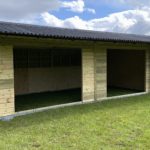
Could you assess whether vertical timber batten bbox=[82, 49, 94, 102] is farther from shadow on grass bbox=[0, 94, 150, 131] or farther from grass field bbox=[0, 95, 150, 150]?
grass field bbox=[0, 95, 150, 150]

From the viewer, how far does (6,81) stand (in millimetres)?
7590

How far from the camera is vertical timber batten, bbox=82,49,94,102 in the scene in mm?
9766

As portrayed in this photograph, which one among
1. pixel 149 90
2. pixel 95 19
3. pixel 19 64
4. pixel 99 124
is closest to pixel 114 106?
pixel 99 124

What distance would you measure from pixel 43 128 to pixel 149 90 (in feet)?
24.0

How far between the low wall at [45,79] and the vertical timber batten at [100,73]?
3.52 meters

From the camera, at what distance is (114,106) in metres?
9.00

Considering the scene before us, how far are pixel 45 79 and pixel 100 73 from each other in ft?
11.7

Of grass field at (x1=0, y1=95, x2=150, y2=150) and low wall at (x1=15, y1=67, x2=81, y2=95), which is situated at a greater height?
low wall at (x1=15, y1=67, x2=81, y2=95)

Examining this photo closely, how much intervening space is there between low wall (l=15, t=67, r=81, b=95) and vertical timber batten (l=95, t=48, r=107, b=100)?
3.52 m

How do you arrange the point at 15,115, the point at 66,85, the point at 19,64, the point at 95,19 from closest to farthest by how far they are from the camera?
the point at 15,115 → the point at 19,64 → the point at 66,85 → the point at 95,19

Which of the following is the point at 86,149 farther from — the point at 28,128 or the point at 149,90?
the point at 149,90

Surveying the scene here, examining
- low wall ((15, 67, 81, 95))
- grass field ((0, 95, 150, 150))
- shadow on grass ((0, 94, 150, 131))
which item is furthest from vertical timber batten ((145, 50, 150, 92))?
grass field ((0, 95, 150, 150))

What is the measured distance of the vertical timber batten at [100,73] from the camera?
33.6ft

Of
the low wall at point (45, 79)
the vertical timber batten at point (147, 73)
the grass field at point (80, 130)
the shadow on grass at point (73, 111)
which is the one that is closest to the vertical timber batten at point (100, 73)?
the shadow on grass at point (73, 111)
